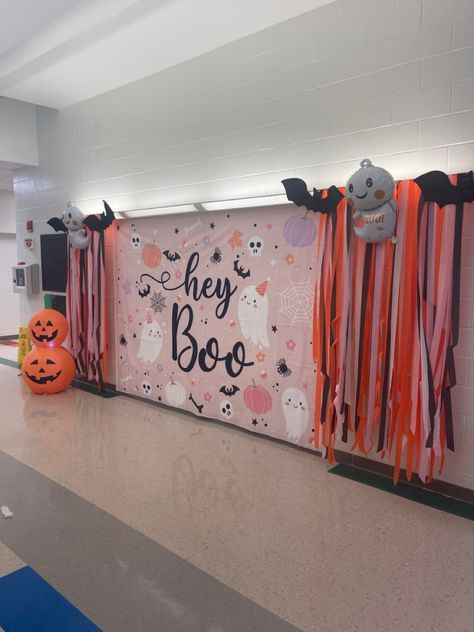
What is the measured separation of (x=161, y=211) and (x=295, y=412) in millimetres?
2108

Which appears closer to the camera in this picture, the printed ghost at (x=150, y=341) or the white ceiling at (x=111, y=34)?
the white ceiling at (x=111, y=34)

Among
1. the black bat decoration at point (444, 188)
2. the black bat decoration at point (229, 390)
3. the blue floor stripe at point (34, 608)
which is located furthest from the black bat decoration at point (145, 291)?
the blue floor stripe at point (34, 608)

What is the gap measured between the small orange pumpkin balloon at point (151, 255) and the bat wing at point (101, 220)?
0.51m

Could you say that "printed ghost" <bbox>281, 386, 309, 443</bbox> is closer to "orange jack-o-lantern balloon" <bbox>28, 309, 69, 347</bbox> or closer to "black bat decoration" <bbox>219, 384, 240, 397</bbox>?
"black bat decoration" <bbox>219, 384, 240, 397</bbox>

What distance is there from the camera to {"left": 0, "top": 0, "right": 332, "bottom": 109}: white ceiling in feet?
10.9

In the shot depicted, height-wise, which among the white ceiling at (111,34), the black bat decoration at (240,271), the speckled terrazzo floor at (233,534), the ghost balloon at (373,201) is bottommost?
the speckled terrazzo floor at (233,534)

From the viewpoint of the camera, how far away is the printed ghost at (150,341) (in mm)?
4645

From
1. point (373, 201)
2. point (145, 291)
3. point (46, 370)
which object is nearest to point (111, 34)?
point (145, 291)

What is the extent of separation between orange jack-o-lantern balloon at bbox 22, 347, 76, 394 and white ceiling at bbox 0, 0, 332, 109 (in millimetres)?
2654

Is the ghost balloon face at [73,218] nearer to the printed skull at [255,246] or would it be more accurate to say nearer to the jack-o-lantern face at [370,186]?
the printed skull at [255,246]

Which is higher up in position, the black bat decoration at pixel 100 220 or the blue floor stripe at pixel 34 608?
the black bat decoration at pixel 100 220

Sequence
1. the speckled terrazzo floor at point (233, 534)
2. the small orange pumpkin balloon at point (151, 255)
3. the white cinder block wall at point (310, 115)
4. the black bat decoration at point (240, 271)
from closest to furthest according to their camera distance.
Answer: the speckled terrazzo floor at point (233, 534), the white cinder block wall at point (310, 115), the black bat decoration at point (240, 271), the small orange pumpkin balloon at point (151, 255)

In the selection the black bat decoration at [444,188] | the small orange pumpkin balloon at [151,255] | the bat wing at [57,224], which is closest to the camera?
the black bat decoration at [444,188]

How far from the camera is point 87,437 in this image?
3.92m
